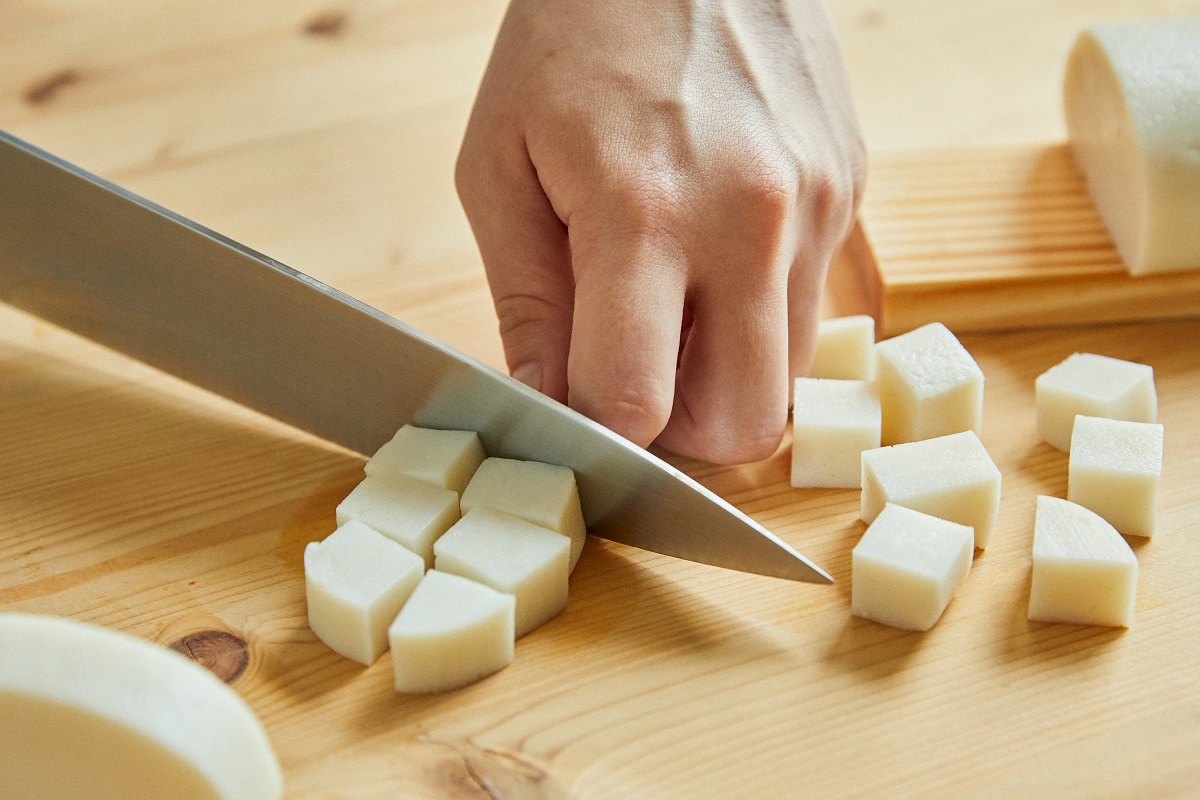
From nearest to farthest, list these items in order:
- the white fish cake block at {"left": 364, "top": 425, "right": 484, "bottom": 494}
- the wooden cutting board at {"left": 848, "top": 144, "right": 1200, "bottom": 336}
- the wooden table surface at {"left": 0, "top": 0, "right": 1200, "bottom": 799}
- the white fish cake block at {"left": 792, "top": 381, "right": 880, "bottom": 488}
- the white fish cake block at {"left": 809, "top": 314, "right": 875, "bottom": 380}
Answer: the wooden table surface at {"left": 0, "top": 0, "right": 1200, "bottom": 799}, the white fish cake block at {"left": 364, "top": 425, "right": 484, "bottom": 494}, the white fish cake block at {"left": 792, "top": 381, "right": 880, "bottom": 488}, the white fish cake block at {"left": 809, "top": 314, "right": 875, "bottom": 380}, the wooden cutting board at {"left": 848, "top": 144, "right": 1200, "bottom": 336}

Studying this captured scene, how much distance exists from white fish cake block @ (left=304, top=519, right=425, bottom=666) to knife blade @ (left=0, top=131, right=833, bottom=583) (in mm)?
237

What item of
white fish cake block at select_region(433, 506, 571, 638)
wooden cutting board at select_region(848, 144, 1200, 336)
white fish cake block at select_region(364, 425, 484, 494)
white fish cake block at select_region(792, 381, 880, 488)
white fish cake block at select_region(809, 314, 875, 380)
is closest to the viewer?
white fish cake block at select_region(433, 506, 571, 638)

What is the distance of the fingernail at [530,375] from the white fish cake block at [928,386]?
54 centimetres

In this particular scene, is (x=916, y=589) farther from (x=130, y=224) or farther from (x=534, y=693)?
(x=130, y=224)

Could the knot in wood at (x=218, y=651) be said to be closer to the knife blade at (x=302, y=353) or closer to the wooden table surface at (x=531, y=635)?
the wooden table surface at (x=531, y=635)

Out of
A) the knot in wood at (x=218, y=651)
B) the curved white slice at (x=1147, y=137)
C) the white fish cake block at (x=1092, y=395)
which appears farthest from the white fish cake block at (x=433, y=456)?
the curved white slice at (x=1147, y=137)

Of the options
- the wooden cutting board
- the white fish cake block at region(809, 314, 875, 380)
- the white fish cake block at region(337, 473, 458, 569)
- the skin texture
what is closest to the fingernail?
the skin texture

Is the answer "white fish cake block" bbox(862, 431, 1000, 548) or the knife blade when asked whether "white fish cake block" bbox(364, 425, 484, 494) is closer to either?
the knife blade

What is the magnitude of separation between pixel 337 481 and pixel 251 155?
964 millimetres

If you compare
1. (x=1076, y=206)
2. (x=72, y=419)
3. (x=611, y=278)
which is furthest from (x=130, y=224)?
(x=1076, y=206)

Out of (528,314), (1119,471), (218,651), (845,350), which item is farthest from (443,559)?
(1119,471)

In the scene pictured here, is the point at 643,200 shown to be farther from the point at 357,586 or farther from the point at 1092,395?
the point at 1092,395

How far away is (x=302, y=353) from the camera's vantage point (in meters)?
1.63

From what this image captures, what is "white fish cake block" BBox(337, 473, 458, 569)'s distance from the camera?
1477mm
